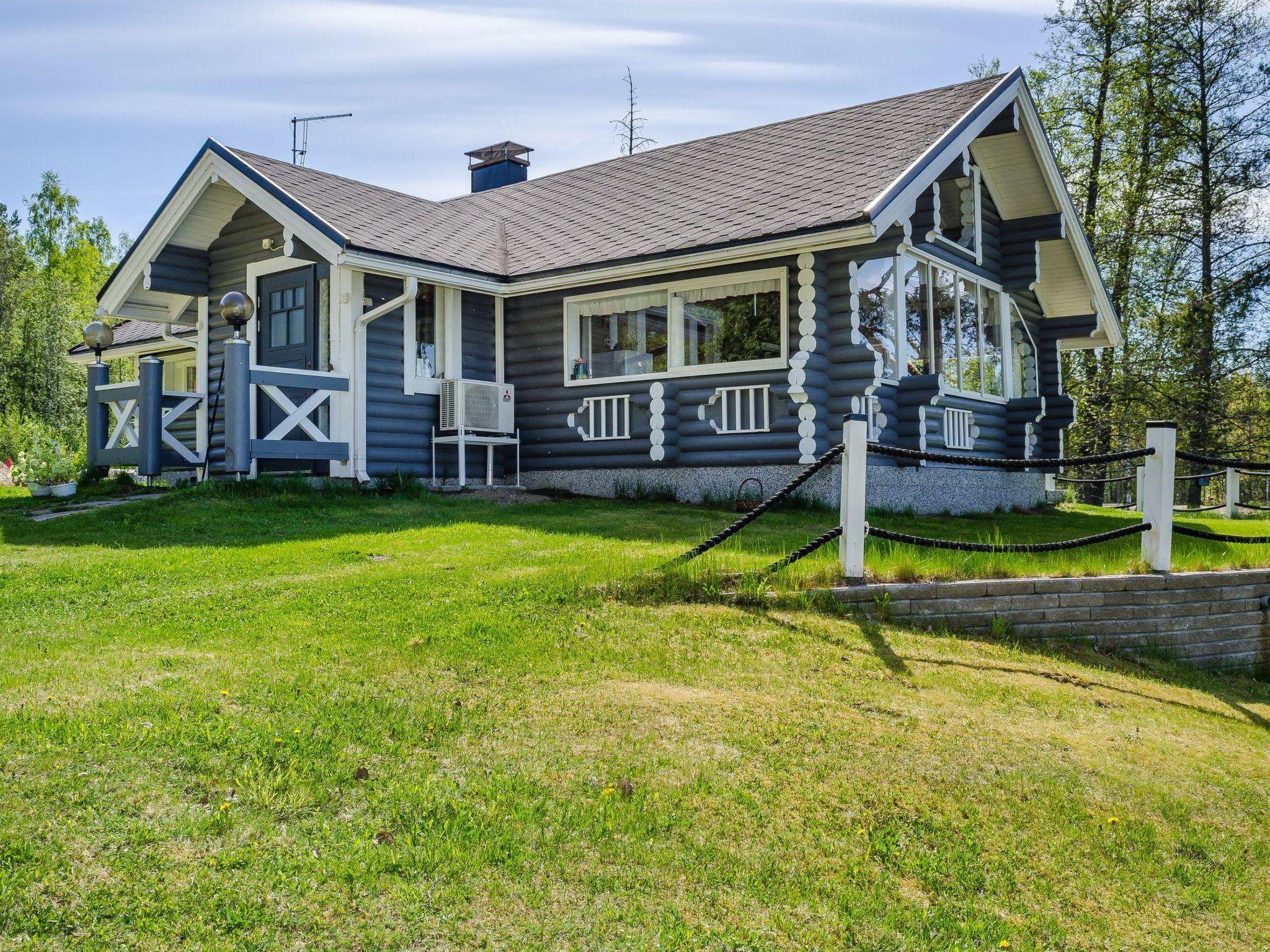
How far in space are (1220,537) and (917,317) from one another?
6.09 meters

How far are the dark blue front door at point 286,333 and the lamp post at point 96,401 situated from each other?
1.88m

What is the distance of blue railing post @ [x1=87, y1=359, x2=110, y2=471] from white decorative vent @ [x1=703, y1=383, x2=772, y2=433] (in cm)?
761

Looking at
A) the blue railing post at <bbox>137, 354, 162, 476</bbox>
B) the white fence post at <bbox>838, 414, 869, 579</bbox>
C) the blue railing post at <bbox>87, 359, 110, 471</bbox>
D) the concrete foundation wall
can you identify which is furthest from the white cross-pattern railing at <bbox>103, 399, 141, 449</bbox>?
the white fence post at <bbox>838, 414, 869, 579</bbox>

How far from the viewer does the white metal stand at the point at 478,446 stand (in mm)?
14227

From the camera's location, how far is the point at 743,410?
1349 centimetres

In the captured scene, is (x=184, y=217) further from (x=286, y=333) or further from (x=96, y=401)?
(x=96, y=401)

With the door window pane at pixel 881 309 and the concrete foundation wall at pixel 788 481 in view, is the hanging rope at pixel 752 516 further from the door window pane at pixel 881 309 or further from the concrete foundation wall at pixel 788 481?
the door window pane at pixel 881 309

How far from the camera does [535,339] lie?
15.2m

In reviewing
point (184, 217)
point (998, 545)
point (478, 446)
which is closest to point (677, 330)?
point (478, 446)

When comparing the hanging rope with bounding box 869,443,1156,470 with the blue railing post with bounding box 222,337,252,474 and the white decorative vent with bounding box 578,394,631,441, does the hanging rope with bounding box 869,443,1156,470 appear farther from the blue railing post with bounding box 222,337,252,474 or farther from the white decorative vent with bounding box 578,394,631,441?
the blue railing post with bounding box 222,337,252,474

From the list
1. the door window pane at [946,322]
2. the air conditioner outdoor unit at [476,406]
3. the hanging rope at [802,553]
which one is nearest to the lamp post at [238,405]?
the air conditioner outdoor unit at [476,406]

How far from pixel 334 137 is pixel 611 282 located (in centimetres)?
904

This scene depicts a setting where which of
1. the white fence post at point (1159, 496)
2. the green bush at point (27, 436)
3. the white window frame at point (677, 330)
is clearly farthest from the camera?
the green bush at point (27, 436)

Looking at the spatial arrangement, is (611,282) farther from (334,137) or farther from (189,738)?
(189,738)
